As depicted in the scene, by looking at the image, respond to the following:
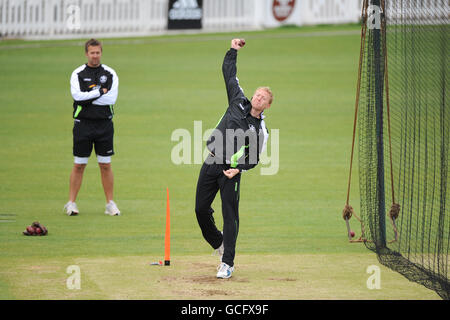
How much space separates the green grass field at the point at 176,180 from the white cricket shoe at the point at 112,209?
15 centimetres

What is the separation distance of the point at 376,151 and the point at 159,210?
3.88 m

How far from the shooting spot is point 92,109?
39.2ft

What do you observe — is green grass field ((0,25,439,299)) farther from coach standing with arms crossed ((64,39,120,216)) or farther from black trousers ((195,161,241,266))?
coach standing with arms crossed ((64,39,120,216))

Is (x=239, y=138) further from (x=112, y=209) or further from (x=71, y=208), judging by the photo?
(x=71, y=208)

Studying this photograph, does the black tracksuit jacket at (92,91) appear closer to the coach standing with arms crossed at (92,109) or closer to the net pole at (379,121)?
the coach standing with arms crossed at (92,109)

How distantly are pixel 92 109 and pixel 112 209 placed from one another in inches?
63.4

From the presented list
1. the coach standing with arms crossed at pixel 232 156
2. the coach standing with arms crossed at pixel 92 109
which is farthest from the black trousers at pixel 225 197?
the coach standing with arms crossed at pixel 92 109

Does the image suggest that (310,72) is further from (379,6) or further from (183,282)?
(183,282)

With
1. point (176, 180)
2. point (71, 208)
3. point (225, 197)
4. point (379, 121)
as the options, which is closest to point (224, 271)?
point (225, 197)

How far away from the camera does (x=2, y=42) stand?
28.8 m

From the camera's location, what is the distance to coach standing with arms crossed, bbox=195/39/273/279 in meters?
9.05

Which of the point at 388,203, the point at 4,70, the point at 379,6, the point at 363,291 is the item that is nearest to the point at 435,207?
the point at 388,203
